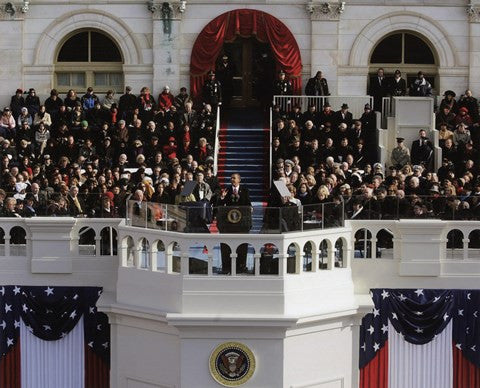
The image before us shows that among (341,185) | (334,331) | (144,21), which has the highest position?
(144,21)

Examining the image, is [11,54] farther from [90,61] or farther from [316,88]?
[316,88]

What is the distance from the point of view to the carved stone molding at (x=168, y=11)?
64.4 metres

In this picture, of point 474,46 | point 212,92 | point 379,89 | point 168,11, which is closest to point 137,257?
point 212,92

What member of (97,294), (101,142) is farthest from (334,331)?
(101,142)

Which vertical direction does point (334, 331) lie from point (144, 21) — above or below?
below

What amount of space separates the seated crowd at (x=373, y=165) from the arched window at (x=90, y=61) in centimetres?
594

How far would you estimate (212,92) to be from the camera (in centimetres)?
6353

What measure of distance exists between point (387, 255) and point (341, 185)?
250 centimetres

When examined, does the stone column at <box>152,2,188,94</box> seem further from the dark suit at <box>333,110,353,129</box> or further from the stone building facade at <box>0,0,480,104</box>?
the dark suit at <box>333,110,353,129</box>

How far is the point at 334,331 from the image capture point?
51.9 meters

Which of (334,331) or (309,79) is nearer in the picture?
(334,331)

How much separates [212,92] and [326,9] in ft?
14.1

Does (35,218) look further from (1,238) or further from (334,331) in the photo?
(334,331)

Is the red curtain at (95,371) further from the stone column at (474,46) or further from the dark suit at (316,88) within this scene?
the stone column at (474,46)
